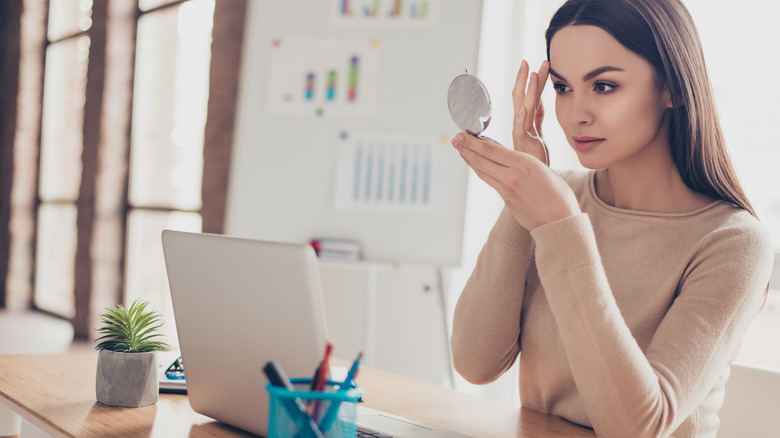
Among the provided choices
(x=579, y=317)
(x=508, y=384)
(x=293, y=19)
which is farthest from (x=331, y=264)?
(x=579, y=317)

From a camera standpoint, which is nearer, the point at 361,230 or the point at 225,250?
the point at 225,250

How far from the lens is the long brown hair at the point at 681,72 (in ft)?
3.42

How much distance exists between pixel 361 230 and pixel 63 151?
143 inches

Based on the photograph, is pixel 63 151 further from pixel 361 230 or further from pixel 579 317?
pixel 579 317

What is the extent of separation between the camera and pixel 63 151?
5.26m

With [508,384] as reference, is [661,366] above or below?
above

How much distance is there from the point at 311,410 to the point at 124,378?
1.34 feet

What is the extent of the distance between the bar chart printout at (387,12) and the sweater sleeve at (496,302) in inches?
54.1

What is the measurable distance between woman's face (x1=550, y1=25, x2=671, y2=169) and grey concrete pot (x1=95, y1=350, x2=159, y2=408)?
698 mm

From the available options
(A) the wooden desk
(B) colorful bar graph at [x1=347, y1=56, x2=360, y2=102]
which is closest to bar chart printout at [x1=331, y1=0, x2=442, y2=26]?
(B) colorful bar graph at [x1=347, y1=56, x2=360, y2=102]

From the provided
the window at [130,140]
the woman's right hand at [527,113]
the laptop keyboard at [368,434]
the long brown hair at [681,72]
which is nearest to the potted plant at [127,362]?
the laptop keyboard at [368,434]

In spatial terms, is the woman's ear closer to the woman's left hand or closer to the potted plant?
the woman's left hand

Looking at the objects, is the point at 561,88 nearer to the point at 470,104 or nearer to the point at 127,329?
the point at 470,104

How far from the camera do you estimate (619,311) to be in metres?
0.95
